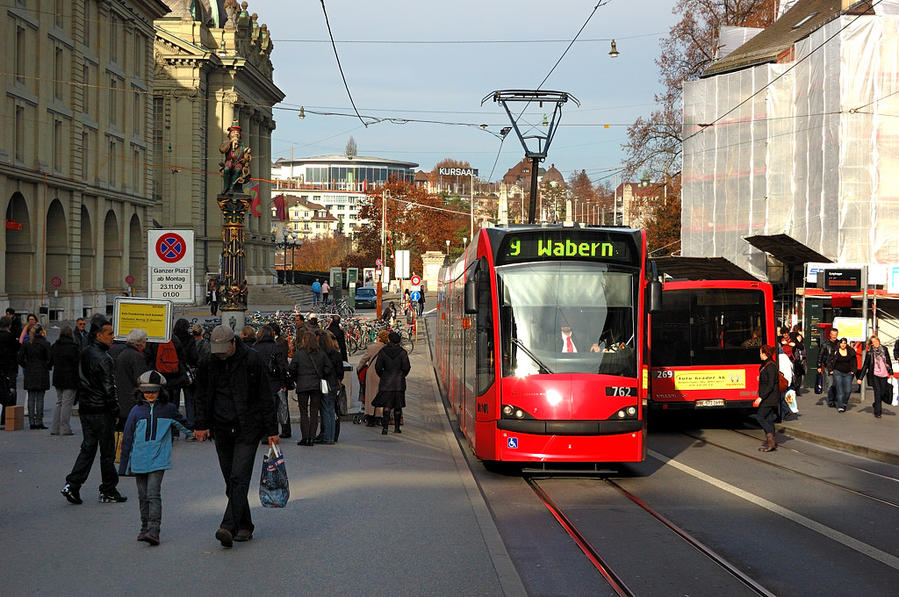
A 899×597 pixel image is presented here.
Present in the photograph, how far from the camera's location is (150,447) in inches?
348

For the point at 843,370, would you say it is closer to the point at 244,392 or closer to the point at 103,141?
the point at 244,392

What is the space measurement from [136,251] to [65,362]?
48947mm

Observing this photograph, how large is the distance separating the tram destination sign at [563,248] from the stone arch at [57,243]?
41.4 m

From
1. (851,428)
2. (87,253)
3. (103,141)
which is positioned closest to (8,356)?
(851,428)

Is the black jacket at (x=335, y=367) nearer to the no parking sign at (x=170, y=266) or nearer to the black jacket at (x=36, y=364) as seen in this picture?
the no parking sign at (x=170, y=266)

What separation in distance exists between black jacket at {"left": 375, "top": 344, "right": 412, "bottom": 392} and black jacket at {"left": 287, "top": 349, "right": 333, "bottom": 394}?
1661 mm

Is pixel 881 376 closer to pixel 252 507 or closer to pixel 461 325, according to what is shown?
pixel 461 325

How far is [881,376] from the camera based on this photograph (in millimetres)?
21484

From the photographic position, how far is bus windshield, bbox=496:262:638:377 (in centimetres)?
1323

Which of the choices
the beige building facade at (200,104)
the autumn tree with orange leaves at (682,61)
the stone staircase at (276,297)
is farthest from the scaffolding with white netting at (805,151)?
the stone staircase at (276,297)

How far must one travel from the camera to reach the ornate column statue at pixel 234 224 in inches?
1229

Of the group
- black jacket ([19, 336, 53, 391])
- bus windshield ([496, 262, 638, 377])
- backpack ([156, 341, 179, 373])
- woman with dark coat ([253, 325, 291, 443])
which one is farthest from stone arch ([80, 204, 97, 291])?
bus windshield ([496, 262, 638, 377])

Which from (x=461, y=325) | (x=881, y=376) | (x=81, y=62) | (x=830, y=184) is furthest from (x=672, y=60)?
(x=461, y=325)

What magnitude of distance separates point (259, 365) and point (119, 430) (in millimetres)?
3187
